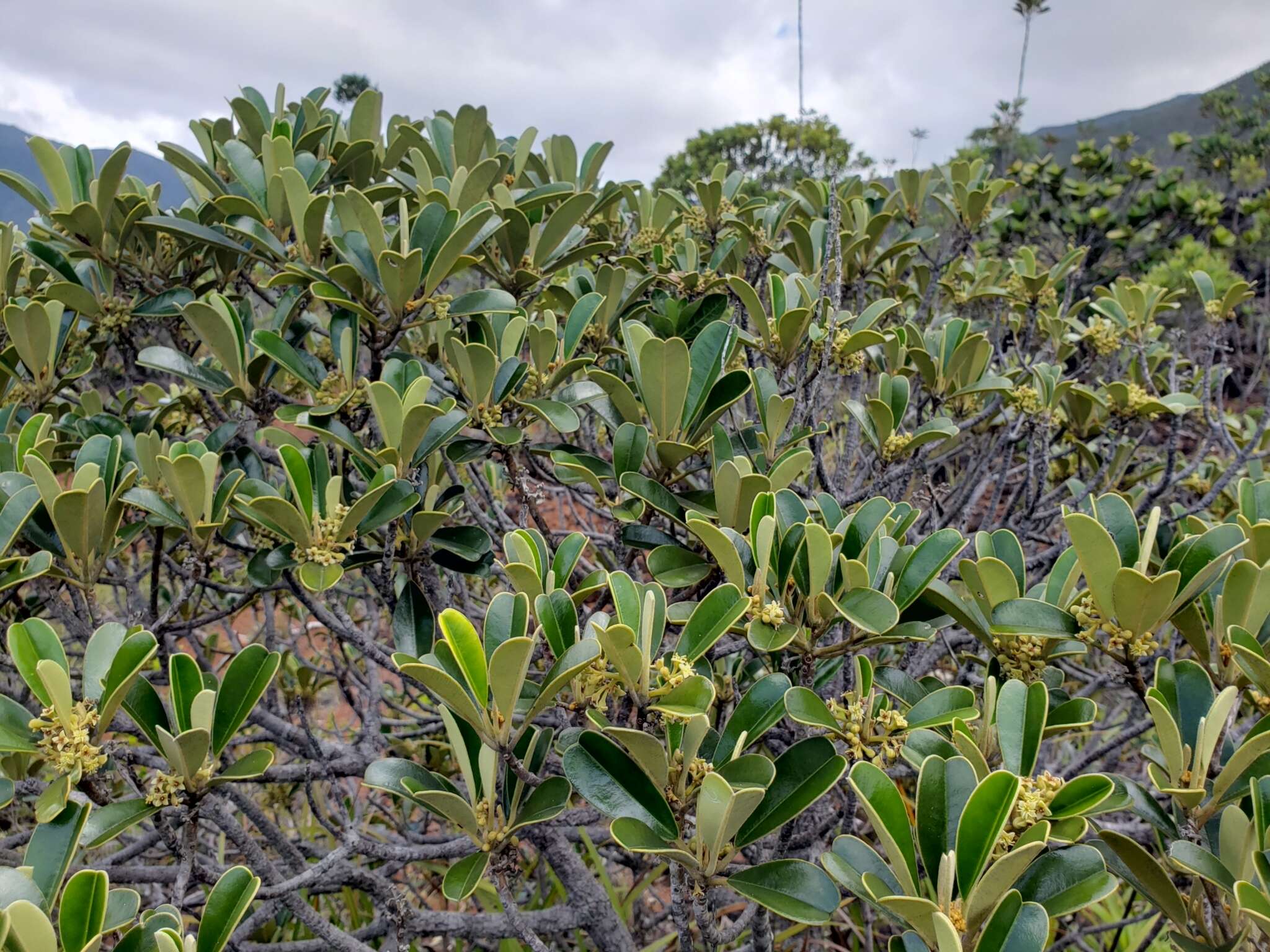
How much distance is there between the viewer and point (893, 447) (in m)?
1.66

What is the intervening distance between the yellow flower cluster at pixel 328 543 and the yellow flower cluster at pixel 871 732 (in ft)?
2.75

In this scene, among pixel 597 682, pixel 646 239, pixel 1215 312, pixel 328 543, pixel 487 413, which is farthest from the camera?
pixel 646 239

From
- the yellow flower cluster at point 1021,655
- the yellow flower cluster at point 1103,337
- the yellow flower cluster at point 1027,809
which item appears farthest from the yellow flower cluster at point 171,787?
the yellow flower cluster at point 1103,337

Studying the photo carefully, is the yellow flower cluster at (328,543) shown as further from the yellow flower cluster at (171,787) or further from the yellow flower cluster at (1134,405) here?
the yellow flower cluster at (1134,405)

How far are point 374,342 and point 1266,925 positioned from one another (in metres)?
1.68

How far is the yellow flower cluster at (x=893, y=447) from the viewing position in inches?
65.0

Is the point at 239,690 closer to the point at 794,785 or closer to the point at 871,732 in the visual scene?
the point at 794,785

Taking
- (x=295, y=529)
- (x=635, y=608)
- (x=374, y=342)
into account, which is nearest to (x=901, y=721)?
(x=635, y=608)

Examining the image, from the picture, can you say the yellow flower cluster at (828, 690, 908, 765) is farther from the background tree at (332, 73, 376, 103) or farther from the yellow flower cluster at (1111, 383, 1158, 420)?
the background tree at (332, 73, 376, 103)

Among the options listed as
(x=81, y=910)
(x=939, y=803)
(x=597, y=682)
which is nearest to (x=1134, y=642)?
(x=939, y=803)

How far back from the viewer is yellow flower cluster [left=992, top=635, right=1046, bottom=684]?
1.12m

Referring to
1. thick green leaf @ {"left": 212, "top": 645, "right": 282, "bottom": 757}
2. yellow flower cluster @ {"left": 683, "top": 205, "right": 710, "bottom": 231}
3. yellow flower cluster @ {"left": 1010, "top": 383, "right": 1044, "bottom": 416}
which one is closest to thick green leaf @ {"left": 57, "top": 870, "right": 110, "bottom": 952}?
thick green leaf @ {"left": 212, "top": 645, "right": 282, "bottom": 757}

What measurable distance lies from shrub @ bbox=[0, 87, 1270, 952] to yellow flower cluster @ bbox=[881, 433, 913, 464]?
1 cm

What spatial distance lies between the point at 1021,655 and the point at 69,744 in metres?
1.35
